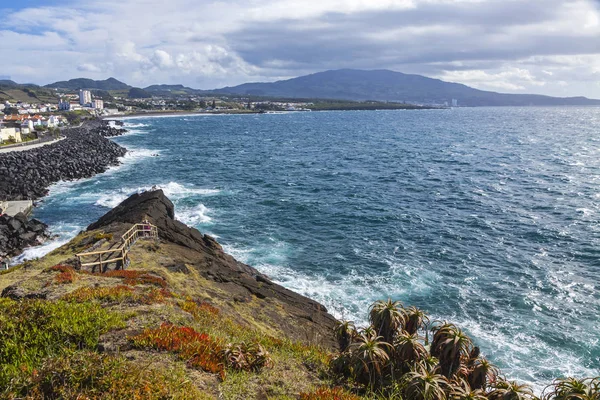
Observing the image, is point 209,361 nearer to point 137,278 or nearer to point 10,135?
point 137,278

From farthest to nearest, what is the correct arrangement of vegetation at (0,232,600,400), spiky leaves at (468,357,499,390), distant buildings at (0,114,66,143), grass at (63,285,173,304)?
distant buildings at (0,114,66,143)
grass at (63,285,173,304)
spiky leaves at (468,357,499,390)
vegetation at (0,232,600,400)

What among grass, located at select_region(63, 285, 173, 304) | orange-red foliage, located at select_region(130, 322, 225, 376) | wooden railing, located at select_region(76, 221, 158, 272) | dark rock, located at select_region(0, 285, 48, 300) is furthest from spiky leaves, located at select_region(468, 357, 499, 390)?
wooden railing, located at select_region(76, 221, 158, 272)

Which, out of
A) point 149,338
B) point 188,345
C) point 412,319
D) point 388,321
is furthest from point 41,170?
point 412,319

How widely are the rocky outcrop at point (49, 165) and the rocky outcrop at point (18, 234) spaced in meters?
16.4

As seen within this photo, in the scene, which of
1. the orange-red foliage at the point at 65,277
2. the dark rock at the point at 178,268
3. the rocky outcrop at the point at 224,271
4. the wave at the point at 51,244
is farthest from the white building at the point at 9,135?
the orange-red foliage at the point at 65,277

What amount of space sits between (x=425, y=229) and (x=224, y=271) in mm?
24217

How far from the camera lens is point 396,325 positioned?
1254 centimetres

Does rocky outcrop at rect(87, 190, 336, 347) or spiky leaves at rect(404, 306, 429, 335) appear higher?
spiky leaves at rect(404, 306, 429, 335)

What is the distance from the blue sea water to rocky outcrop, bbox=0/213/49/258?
2.19 m

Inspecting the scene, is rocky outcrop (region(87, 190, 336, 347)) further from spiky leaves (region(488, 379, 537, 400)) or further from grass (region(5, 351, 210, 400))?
grass (region(5, 351, 210, 400))

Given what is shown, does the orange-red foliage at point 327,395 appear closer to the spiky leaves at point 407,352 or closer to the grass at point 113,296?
the spiky leaves at point 407,352

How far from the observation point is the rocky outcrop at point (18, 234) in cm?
3689

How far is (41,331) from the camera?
10414 mm

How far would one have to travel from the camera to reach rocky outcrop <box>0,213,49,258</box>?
3689 centimetres
